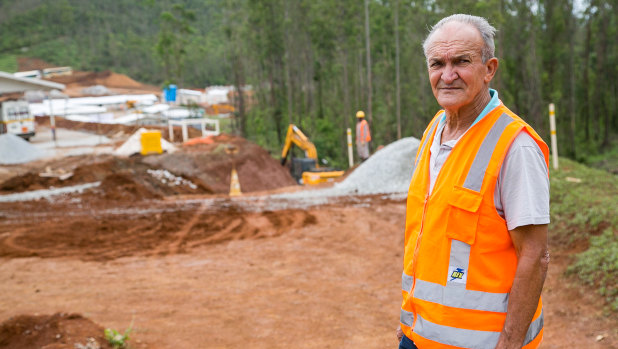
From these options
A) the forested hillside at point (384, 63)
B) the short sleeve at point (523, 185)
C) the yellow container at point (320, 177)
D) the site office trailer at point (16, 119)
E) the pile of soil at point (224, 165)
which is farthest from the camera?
the forested hillside at point (384, 63)

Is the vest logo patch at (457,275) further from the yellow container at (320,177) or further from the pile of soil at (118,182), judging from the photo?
the yellow container at (320,177)

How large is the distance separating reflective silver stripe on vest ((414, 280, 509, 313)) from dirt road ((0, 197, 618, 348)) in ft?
10.1

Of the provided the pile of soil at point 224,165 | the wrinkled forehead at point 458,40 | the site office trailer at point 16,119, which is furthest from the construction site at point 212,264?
the site office trailer at point 16,119

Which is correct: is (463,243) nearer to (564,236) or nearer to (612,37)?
(564,236)

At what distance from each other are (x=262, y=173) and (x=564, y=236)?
17.3 meters

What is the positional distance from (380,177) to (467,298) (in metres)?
12.4

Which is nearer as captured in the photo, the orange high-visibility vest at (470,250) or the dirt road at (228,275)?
the orange high-visibility vest at (470,250)

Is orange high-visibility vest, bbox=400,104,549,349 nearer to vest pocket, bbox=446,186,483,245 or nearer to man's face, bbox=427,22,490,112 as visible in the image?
vest pocket, bbox=446,186,483,245

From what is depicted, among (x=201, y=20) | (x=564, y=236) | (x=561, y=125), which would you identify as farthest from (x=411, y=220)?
(x=201, y=20)

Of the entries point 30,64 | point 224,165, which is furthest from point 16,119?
point 30,64

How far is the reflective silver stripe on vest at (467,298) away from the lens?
1.94 meters

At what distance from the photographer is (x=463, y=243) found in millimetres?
1960

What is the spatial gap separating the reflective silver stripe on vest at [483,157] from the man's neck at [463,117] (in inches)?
6.5

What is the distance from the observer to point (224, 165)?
2214 centimetres
